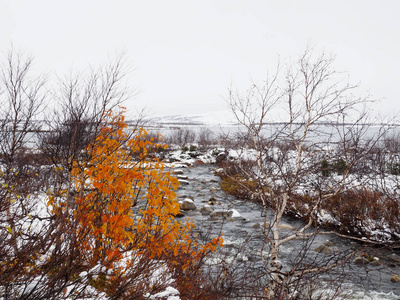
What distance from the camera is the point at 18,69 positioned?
5.91 m

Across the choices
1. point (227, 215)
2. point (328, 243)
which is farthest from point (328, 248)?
point (227, 215)

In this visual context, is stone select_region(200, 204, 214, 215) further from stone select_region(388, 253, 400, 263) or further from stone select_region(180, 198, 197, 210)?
stone select_region(388, 253, 400, 263)

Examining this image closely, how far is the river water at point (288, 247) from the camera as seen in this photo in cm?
566

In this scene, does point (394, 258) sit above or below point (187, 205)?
below

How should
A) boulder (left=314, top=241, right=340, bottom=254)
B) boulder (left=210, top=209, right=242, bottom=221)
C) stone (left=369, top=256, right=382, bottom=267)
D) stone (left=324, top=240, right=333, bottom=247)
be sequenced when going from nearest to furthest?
stone (left=369, top=256, right=382, bottom=267), boulder (left=314, top=241, right=340, bottom=254), stone (left=324, top=240, right=333, bottom=247), boulder (left=210, top=209, right=242, bottom=221)

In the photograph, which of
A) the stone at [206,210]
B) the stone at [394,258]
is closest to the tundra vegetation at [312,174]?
the stone at [394,258]

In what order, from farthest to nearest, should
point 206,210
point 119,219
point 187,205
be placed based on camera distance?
1. point 187,205
2. point 206,210
3. point 119,219

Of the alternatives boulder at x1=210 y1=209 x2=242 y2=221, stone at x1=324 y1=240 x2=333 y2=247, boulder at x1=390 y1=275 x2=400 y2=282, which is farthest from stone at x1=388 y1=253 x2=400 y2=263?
boulder at x1=210 y1=209 x2=242 y2=221

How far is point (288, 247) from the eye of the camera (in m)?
8.16

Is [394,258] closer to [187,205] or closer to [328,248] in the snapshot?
[328,248]

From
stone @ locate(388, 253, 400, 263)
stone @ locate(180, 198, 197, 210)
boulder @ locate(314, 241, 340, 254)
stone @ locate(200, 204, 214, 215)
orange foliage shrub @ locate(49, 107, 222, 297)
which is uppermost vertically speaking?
orange foliage shrub @ locate(49, 107, 222, 297)

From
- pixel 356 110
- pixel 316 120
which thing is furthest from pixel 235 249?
pixel 356 110

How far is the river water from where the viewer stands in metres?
5.66

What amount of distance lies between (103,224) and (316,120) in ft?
13.9
